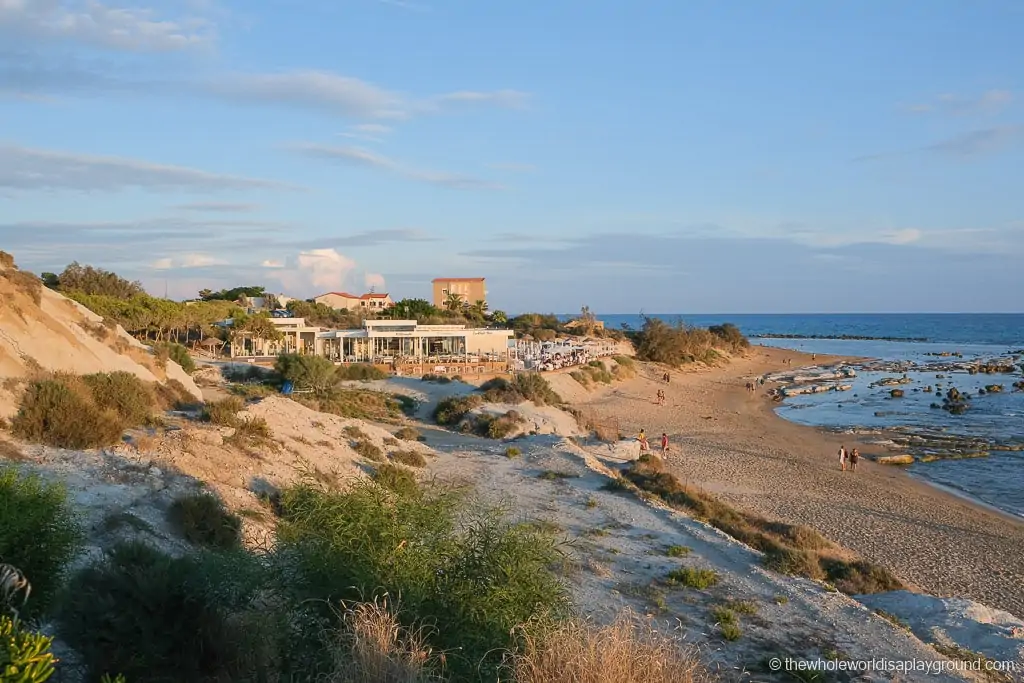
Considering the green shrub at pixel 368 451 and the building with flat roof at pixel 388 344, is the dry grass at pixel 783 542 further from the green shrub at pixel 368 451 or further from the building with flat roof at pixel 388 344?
the building with flat roof at pixel 388 344

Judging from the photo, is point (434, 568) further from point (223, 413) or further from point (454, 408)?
point (454, 408)

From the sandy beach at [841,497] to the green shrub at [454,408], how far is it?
7483mm

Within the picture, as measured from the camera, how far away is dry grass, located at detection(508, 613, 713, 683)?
5.38 metres

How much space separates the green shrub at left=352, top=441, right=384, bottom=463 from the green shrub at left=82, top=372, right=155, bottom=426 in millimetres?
5248

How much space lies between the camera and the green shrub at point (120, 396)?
15977 millimetres

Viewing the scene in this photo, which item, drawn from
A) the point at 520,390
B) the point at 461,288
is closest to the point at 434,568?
the point at 520,390

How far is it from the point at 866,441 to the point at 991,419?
12.0 m

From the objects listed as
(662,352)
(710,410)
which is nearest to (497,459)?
(710,410)

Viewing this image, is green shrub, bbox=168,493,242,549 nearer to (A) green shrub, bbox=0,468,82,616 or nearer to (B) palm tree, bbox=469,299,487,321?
(A) green shrub, bbox=0,468,82,616

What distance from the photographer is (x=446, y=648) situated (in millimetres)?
6348

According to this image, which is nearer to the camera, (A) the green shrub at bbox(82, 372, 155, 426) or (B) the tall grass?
(B) the tall grass

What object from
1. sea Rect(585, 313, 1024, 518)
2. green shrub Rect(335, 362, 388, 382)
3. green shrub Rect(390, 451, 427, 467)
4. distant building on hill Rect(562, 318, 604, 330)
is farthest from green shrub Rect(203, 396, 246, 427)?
distant building on hill Rect(562, 318, 604, 330)

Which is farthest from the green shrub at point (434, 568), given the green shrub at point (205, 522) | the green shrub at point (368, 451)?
the green shrub at point (368, 451)

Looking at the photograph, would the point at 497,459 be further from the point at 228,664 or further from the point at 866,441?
the point at 866,441
